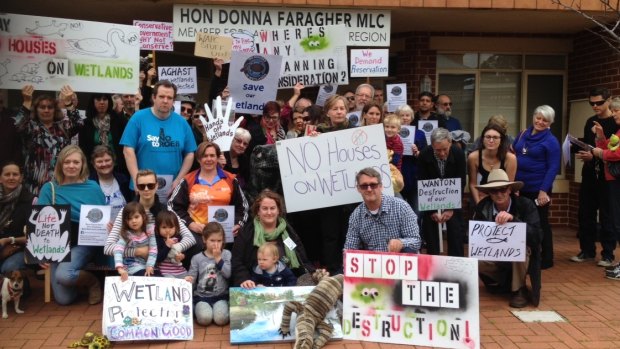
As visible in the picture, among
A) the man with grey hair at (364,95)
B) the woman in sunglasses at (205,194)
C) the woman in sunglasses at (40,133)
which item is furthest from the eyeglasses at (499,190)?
the woman in sunglasses at (40,133)

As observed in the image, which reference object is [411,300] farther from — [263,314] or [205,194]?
[205,194]

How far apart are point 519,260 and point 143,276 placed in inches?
131

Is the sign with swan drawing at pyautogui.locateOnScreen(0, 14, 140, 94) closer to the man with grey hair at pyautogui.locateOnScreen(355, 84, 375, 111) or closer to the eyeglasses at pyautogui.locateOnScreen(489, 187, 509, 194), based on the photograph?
the man with grey hair at pyautogui.locateOnScreen(355, 84, 375, 111)

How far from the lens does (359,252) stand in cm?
457

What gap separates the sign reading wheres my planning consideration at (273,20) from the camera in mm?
7477

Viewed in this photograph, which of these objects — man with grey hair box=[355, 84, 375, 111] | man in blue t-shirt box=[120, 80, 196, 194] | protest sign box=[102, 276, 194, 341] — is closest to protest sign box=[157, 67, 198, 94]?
man in blue t-shirt box=[120, 80, 196, 194]

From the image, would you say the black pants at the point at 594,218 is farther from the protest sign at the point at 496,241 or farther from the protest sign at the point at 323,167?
the protest sign at the point at 323,167

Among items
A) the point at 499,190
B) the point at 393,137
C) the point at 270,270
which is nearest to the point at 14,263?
the point at 270,270

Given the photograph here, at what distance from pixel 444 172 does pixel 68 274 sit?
12.5 feet

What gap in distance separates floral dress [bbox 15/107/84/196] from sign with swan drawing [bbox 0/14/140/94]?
37 centimetres

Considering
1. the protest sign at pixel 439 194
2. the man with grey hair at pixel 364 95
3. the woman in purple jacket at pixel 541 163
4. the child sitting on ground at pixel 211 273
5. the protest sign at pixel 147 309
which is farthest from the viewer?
the man with grey hair at pixel 364 95

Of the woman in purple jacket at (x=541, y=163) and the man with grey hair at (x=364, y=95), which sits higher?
the man with grey hair at (x=364, y=95)

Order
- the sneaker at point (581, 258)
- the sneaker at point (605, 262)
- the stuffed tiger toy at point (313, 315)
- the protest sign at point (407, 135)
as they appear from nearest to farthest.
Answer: the stuffed tiger toy at point (313, 315) → the protest sign at point (407, 135) → the sneaker at point (605, 262) → the sneaker at point (581, 258)

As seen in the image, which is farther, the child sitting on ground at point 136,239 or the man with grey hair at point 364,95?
the man with grey hair at point 364,95
